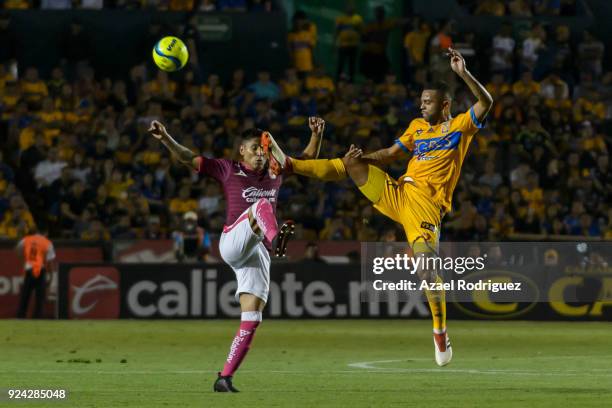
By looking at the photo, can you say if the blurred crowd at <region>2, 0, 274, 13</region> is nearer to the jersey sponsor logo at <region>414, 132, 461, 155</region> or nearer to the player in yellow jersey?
the player in yellow jersey

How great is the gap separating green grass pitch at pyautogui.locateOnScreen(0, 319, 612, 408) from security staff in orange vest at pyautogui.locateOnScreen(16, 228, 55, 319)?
1.09 meters

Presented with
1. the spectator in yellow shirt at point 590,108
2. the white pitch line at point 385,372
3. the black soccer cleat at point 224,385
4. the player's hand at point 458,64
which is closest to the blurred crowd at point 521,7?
the spectator in yellow shirt at point 590,108

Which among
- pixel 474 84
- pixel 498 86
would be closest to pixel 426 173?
pixel 474 84

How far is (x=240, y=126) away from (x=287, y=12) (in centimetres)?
545

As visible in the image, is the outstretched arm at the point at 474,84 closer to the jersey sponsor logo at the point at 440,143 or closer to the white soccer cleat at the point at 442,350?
the jersey sponsor logo at the point at 440,143

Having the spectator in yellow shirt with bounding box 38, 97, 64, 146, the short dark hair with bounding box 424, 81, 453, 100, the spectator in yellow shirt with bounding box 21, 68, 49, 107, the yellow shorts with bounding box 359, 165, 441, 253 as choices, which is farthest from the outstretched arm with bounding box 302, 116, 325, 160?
the spectator in yellow shirt with bounding box 21, 68, 49, 107

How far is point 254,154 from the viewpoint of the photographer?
13.1 metres

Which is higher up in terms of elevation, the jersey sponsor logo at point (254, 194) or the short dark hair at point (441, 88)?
the short dark hair at point (441, 88)

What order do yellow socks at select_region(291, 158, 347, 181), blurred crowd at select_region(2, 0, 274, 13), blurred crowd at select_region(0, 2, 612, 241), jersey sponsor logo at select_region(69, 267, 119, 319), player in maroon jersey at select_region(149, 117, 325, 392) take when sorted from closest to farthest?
player in maroon jersey at select_region(149, 117, 325, 392), yellow socks at select_region(291, 158, 347, 181), jersey sponsor logo at select_region(69, 267, 119, 319), blurred crowd at select_region(0, 2, 612, 241), blurred crowd at select_region(2, 0, 274, 13)

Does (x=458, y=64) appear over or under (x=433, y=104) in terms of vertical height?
over

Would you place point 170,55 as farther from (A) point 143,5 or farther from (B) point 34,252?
(A) point 143,5

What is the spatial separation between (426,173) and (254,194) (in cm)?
233

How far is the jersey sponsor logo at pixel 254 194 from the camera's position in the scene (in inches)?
516

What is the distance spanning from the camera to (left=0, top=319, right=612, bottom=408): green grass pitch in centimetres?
1238
